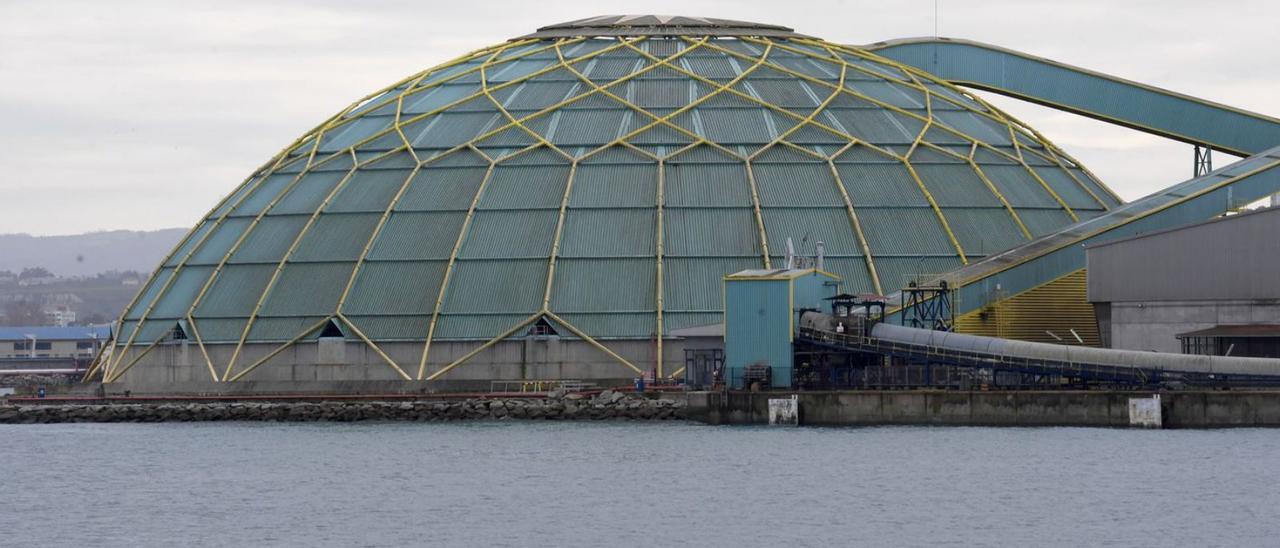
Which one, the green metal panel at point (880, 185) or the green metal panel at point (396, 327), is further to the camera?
the green metal panel at point (880, 185)

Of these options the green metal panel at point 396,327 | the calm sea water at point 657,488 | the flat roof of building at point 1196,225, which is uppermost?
the flat roof of building at point 1196,225

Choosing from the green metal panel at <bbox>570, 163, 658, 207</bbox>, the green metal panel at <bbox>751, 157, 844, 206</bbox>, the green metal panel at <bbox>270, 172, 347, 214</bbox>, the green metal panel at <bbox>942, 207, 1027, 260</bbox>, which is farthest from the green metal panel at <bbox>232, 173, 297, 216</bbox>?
the green metal panel at <bbox>942, 207, 1027, 260</bbox>

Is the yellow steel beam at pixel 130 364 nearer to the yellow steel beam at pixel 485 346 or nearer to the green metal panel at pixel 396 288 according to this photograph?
the green metal panel at pixel 396 288

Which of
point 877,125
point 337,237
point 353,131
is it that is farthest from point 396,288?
point 877,125

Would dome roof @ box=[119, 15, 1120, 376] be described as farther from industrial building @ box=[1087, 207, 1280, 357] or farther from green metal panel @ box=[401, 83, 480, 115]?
industrial building @ box=[1087, 207, 1280, 357]

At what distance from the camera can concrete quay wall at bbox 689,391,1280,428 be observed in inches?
3816

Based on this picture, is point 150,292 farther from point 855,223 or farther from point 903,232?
point 903,232

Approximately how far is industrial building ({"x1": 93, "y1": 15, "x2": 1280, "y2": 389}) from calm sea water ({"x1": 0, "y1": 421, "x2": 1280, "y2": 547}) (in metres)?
14.8

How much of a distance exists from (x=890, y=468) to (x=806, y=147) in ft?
151

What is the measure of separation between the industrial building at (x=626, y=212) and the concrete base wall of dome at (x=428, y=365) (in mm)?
118

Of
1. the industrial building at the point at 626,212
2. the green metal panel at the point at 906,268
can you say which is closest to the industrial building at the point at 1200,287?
the industrial building at the point at 626,212

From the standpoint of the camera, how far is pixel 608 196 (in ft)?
411

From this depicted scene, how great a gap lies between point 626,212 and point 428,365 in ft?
44.0

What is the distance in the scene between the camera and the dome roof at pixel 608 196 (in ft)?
397
